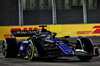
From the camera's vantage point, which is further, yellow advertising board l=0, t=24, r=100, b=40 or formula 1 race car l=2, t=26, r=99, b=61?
yellow advertising board l=0, t=24, r=100, b=40

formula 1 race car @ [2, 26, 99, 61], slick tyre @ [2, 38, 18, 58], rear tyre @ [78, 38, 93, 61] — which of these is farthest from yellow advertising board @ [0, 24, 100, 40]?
rear tyre @ [78, 38, 93, 61]

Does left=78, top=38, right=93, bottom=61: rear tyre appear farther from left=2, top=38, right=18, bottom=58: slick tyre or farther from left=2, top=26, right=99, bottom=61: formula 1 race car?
left=2, top=38, right=18, bottom=58: slick tyre

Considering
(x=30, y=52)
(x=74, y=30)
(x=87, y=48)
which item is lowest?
(x=30, y=52)

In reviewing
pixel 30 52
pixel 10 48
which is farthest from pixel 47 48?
pixel 10 48

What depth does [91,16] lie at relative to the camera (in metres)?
30.9

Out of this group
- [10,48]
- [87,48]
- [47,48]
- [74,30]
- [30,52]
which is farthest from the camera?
[74,30]

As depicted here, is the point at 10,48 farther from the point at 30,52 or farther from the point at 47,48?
the point at 47,48

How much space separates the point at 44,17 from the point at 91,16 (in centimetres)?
440

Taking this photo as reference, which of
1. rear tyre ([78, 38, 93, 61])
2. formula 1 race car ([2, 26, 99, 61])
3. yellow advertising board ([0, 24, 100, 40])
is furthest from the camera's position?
yellow advertising board ([0, 24, 100, 40])

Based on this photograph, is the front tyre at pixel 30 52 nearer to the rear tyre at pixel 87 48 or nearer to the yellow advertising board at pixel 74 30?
the rear tyre at pixel 87 48

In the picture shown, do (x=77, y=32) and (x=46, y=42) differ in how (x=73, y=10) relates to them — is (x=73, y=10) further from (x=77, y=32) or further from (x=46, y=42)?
(x=46, y=42)

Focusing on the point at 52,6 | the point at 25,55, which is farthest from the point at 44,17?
the point at 25,55

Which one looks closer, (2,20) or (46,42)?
(46,42)

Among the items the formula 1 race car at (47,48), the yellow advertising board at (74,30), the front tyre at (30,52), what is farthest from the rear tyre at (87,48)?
the yellow advertising board at (74,30)
